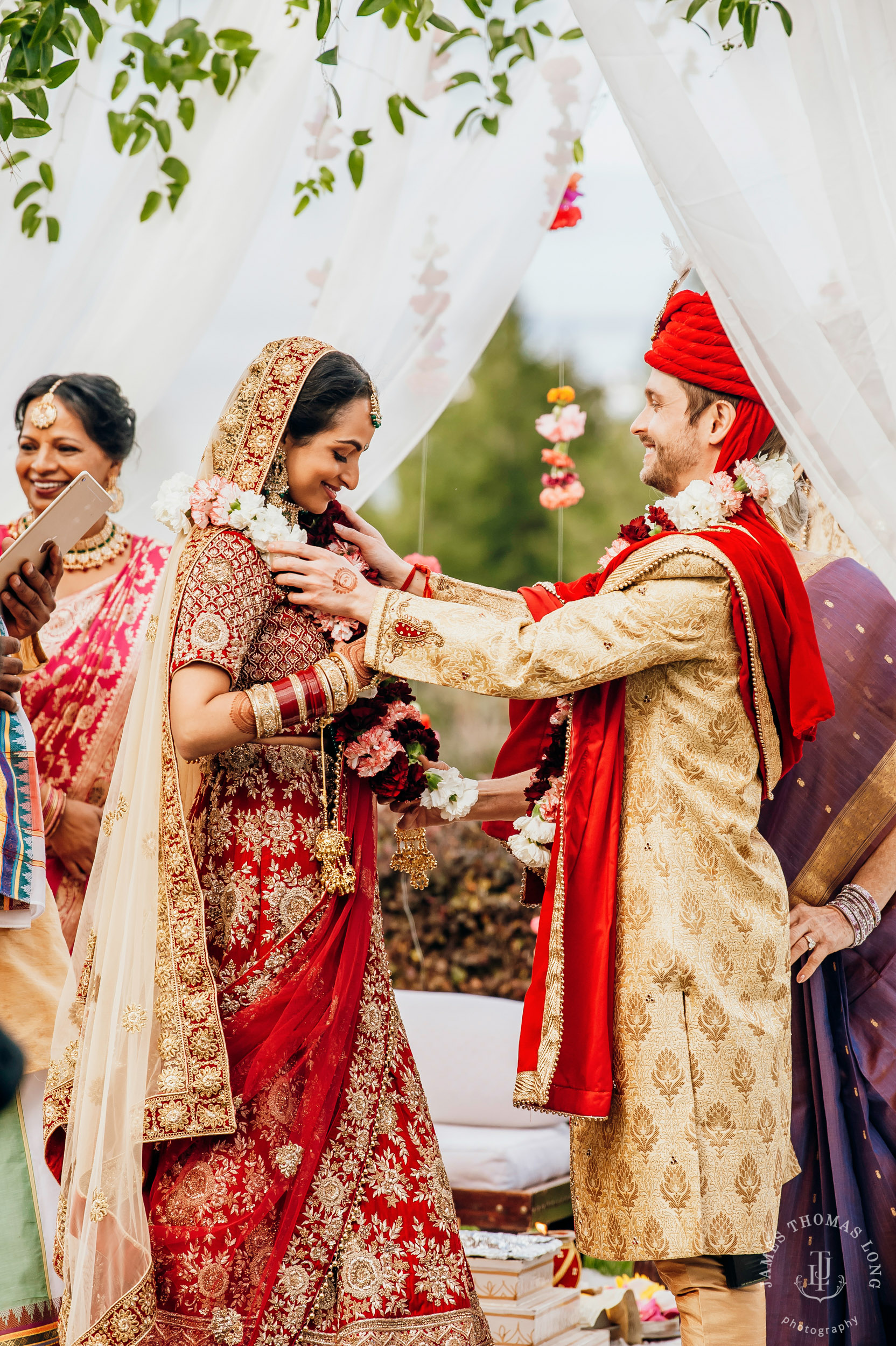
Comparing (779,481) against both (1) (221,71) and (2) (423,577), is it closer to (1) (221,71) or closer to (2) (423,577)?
(2) (423,577)

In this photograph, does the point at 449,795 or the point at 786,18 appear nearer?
the point at 786,18

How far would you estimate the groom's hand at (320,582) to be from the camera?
7.66 feet

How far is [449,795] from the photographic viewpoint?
2.62 metres

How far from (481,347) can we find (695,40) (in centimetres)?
124

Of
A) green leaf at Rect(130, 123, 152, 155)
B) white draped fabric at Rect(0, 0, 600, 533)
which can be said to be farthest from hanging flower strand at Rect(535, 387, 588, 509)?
green leaf at Rect(130, 123, 152, 155)

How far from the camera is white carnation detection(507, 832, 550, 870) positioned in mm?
2477

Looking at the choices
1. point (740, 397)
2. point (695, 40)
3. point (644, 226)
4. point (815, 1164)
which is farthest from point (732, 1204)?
point (644, 226)

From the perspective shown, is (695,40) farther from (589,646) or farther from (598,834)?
(598,834)

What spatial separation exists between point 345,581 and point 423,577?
505mm

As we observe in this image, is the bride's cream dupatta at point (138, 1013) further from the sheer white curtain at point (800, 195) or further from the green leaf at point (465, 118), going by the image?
the green leaf at point (465, 118)

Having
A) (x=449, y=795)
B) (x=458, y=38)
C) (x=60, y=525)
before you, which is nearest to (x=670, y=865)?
(x=449, y=795)

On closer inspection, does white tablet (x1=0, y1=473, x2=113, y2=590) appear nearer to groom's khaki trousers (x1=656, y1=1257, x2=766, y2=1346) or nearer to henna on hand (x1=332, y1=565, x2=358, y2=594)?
henna on hand (x1=332, y1=565, x2=358, y2=594)

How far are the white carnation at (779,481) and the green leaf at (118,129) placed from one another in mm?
1818

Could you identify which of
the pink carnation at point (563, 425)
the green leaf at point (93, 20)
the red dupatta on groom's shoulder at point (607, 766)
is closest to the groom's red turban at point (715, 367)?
the red dupatta on groom's shoulder at point (607, 766)
